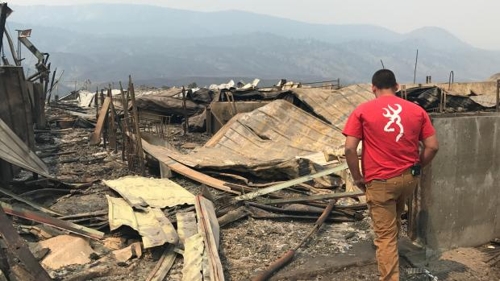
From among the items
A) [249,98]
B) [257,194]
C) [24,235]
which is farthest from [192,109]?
[24,235]

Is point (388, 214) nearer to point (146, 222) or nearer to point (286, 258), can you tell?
point (286, 258)

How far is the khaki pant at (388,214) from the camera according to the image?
3625 mm

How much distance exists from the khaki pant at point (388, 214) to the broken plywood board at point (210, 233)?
1.45m

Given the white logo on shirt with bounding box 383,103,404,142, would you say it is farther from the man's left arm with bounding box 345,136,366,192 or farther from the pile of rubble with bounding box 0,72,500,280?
the pile of rubble with bounding box 0,72,500,280

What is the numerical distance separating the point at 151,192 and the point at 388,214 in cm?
403

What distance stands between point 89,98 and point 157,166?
2187 centimetres

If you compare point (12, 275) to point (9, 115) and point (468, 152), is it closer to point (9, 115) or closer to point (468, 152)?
point (468, 152)

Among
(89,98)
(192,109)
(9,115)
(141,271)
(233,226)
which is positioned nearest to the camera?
(141,271)

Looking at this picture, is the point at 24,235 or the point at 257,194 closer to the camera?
the point at 24,235

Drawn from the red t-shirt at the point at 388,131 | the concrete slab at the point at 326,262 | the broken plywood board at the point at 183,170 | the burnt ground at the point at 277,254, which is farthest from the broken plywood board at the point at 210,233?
the red t-shirt at the point at 388,131

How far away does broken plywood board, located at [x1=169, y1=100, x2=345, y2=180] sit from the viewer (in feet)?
25.1

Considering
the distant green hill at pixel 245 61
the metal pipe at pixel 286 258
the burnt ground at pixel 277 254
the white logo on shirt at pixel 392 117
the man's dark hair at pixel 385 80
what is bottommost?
the distant green hill at pixel 245 61

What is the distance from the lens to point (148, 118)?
606 inches

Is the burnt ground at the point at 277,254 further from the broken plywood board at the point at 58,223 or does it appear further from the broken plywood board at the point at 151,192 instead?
the broken plywood board at the point at 151,192
